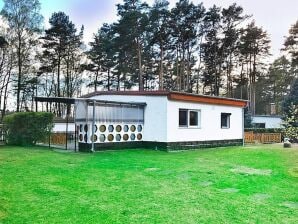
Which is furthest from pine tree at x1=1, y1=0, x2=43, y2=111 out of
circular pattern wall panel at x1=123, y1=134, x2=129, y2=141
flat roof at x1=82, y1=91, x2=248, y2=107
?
circular pattern wall panel at x1=123, y1=134, x2=129, y2=141

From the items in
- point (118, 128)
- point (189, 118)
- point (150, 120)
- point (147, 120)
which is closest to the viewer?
point (118, 128)

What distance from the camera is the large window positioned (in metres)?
15.4

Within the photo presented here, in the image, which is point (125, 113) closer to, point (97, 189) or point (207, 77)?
point (97, 189)

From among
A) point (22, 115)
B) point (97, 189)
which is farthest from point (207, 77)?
point (97, 189)

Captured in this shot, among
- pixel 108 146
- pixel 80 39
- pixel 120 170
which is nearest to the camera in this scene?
pixel 120 170

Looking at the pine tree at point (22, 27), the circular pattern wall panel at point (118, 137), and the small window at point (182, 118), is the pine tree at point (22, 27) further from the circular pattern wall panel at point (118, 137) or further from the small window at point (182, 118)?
the small window at point (182, 118)

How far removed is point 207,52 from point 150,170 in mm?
27073

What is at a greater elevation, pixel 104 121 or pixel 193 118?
pixel 193 118

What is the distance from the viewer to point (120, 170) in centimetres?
852

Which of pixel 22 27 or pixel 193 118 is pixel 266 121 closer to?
pixel 193 118

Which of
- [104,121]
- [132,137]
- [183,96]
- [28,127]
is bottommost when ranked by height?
[132,137]

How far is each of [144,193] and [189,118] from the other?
10.0 metres

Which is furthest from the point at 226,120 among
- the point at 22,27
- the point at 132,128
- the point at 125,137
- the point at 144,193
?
the point at 22,27

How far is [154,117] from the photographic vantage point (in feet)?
48.9
